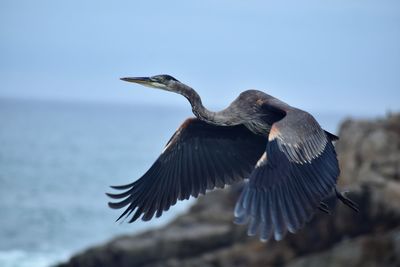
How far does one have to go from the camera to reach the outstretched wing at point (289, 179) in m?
8.36

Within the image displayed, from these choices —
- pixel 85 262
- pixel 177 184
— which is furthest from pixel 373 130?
pixel 177 184

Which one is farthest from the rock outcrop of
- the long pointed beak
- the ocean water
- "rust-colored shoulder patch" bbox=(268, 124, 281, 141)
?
the ocean water

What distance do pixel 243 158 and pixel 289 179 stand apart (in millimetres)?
2110

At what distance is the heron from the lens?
29.2 ft

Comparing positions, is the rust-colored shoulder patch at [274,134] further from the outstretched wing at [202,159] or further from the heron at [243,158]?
the outstretched wing at [202,159]

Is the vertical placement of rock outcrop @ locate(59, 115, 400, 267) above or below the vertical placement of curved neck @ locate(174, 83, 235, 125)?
below

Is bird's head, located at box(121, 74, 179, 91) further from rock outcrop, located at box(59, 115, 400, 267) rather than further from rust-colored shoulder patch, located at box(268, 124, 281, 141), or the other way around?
rock outcrop, located at box(59, 115, 400, 267)

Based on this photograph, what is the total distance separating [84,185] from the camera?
50719mm

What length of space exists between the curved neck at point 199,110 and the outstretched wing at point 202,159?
38cm

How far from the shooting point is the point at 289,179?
8.95 meters

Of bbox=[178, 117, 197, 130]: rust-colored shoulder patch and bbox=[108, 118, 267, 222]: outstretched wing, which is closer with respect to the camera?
bbox=[108, 118, 267, 222]: outstretched wing

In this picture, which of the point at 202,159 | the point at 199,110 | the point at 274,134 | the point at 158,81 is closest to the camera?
the point at 274,134

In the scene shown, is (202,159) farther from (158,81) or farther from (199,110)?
(158,81)

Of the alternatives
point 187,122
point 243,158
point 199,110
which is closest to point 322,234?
point 243,158
